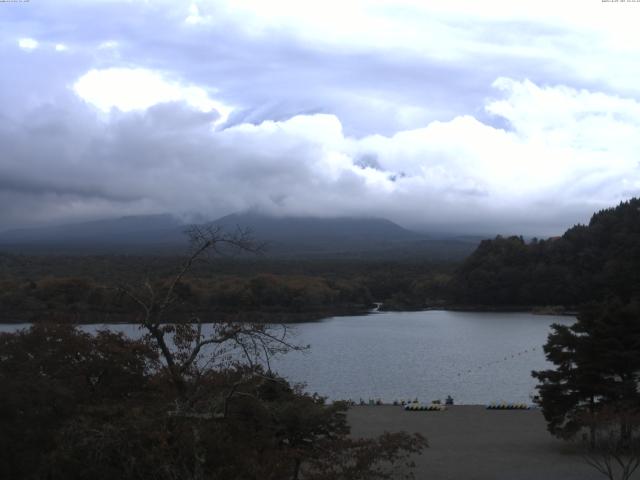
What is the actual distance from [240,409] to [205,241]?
216 centimetres

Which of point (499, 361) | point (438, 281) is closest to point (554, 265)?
point (438, 281)

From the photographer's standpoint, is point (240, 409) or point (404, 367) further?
point (404, 367)

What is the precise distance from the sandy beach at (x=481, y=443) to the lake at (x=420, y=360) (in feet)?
11.2

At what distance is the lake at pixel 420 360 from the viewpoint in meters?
28.1

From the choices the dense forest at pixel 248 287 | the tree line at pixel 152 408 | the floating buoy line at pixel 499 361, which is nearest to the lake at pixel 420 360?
the floating buoy line at pixel 499 361

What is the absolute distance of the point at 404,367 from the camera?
34.7 metres

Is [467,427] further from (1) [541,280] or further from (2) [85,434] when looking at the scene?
(1) [541,280]

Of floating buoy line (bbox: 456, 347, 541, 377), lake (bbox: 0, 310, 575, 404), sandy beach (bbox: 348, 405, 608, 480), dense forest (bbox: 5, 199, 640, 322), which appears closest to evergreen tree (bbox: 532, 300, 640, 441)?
sandy beach (bbox: 348, 405, 608, 480)

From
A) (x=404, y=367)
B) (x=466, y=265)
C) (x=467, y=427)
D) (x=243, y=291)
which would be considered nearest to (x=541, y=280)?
(x=466, y=265)

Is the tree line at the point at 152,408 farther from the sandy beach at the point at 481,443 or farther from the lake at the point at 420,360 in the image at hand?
the lake at the point at 420,360

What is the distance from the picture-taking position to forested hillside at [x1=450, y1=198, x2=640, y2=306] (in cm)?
6831

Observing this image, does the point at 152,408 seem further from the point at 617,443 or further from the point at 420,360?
the point at 420,360

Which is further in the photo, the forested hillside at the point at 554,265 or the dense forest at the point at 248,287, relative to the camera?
the forested hillside at the point at 554,265

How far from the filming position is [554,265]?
72312 millimetres
